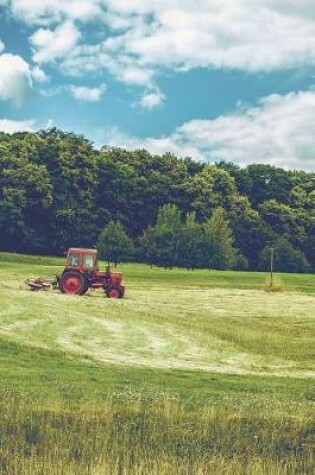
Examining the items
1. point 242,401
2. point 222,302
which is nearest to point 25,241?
point 222,302

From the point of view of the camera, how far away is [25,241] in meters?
112

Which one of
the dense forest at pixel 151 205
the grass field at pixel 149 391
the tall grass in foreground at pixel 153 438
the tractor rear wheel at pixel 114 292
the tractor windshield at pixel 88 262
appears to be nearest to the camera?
the tall grass in foreground at pixel 153 438

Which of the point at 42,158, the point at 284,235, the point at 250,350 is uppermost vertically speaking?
the point at 42,158

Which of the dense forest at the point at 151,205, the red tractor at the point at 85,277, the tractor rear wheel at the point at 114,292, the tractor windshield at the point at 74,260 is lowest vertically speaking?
the tractor rear wheel at the point at 114,292

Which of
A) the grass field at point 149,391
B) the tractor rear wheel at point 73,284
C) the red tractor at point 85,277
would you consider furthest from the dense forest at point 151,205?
the grass field at point 149,391

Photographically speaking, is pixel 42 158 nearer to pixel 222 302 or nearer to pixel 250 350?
pixel 222 302

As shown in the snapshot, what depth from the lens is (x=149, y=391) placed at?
16703mm

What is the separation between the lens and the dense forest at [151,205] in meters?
108

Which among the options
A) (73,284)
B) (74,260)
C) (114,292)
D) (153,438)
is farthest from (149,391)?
(74,260)

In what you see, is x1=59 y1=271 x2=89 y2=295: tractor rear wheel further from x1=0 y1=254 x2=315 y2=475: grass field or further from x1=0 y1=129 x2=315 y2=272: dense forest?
x1=0 y1=129 x2=315 y2=272: dense forest

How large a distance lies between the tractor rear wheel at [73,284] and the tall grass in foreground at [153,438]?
34.9 meters

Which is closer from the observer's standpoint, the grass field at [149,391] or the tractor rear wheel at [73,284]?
the grass field at [149,391]

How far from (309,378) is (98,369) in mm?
7283

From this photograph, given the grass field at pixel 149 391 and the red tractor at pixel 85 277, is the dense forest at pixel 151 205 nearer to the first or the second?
the red tractor at pixel 85 277
